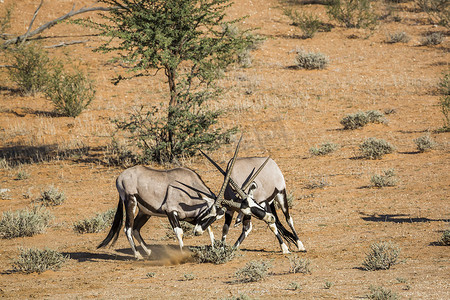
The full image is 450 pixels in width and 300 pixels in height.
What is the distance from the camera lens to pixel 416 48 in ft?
102

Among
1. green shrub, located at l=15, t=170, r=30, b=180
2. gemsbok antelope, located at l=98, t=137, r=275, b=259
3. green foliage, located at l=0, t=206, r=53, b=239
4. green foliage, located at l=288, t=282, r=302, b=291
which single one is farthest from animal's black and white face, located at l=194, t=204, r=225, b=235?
green shrub, located at l=15, t=170, r=30, b=180

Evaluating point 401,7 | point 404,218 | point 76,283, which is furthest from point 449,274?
point 401,7

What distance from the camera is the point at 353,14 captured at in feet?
119

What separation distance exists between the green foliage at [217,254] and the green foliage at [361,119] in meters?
12.2

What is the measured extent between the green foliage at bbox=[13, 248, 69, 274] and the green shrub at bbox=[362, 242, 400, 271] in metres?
5.12

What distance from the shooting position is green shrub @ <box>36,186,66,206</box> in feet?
47.1

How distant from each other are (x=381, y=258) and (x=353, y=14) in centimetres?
3129

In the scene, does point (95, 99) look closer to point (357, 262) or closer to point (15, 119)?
point (15, 119)

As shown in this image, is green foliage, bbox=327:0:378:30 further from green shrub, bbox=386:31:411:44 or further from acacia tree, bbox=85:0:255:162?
acacia tree, bbox=85:0:255:162

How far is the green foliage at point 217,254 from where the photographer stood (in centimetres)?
899

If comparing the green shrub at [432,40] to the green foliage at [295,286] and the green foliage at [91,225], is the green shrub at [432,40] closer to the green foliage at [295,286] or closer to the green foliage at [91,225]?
the green foliage at [91,225]

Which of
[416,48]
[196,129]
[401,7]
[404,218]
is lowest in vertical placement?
[404,218]

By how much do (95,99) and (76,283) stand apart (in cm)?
1750

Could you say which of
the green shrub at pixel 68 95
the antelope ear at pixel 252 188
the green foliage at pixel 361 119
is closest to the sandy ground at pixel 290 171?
the green foliage at pixel 361 119
